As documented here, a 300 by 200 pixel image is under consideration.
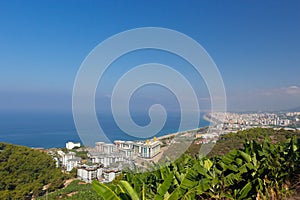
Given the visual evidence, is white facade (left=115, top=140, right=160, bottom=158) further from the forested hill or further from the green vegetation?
the forested hill

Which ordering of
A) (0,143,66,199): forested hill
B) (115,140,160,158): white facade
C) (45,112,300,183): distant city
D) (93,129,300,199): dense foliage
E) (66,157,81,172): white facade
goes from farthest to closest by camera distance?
(66,157,81,172): white facade
(0,143,66,199): forested hill
(115,140,160,158): white facade
(45,112,300,183): distant city
(93,129,300,199): dense foliage

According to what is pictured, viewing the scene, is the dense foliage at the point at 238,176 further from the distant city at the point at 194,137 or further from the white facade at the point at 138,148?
the white facade at the point at 138,148

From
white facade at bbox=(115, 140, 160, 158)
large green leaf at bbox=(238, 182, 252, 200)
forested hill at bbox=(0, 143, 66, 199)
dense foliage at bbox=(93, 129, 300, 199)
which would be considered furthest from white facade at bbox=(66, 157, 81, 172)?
large green leaf at bbox=(238, 182, 252, 200)

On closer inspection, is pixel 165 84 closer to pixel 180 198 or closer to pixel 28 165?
pixel 180 198

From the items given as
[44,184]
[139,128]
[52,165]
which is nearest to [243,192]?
[139,128]

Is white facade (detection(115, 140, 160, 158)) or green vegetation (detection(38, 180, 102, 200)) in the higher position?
white facade (detection(115, 140, 160, 158))

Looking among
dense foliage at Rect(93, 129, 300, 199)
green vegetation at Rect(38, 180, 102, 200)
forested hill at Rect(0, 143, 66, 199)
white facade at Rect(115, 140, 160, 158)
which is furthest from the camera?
forested hill at Rect(0, 143, 66, 199)
